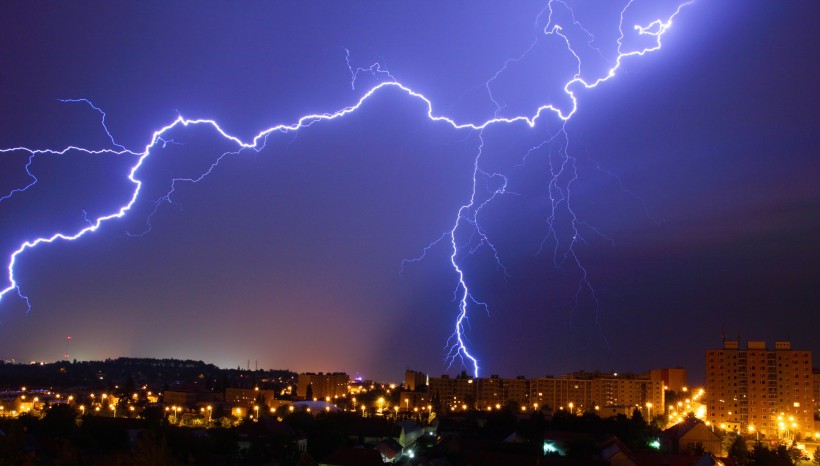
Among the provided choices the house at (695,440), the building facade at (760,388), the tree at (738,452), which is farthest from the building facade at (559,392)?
the tree at (738,452)

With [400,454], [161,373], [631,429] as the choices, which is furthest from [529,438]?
[161,373]

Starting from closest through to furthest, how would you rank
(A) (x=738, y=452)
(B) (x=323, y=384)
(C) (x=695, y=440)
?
(A) (x=738, y=452) < (C) (x=695, y=440) < (B) (x=323, y=384)

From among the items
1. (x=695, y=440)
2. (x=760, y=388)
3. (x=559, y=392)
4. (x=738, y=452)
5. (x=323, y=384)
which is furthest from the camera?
(x=323, y=384)

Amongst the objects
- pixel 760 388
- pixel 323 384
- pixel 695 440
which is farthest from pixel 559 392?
pixel 695 440

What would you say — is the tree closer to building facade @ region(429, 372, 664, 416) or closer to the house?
the house

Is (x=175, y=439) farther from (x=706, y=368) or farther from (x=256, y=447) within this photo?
(x=706, y=368)

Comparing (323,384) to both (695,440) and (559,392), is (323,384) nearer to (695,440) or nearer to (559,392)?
(559,392)

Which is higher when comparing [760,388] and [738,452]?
[760,388]

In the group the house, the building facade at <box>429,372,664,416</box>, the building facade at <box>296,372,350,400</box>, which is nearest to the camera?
the house

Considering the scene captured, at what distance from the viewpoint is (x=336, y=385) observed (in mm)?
58562

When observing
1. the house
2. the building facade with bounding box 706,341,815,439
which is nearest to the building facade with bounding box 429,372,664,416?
the building facade with bounding box 706,341,815,439

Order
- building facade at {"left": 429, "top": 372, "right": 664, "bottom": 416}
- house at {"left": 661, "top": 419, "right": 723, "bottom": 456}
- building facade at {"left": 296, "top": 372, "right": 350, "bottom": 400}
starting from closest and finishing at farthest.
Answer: house at {"left": 661, "top": 419, "right": 723, "bottom": 456} → building facade at {"left": 429, "top": 372, "right": 664, "bottom": 416} → building facade at {"left": 296, "top": 372, "right": 350, "bottom": 400}

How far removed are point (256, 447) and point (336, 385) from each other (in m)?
42.9

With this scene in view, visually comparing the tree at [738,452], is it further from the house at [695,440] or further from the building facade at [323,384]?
the building facade at [323,384]
